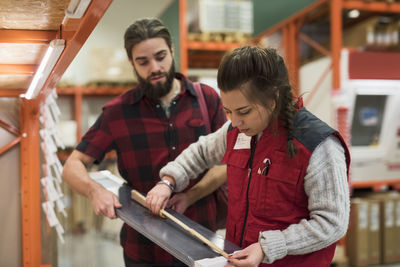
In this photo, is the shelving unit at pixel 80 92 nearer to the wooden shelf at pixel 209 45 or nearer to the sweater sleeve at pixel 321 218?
the wooden shelf at pixel 209 45

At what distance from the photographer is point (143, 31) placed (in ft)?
5.72

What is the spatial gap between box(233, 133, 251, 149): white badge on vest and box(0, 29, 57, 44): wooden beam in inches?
28.0

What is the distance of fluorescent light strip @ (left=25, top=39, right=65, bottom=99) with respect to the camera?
3.62 ft

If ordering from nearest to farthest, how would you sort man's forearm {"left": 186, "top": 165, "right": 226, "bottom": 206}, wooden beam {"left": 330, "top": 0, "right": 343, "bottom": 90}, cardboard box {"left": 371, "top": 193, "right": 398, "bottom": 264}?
man's forearm {"left": 186, "top": 165, "right": 226, "bottom": 206} → wooden beam {"left": 330, "top": 0, "right": 343, "bottom": 90} → cardboard box {"left": 371, "top": 193, "right": 398, "bottom": 264}

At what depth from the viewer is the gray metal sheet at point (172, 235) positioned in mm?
1192

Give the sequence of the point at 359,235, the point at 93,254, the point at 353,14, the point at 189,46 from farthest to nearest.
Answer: the point at 189,46
the point at 353,14
the point at 359,235
the point at 93,254

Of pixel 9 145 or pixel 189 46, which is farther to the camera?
pixel 189 46

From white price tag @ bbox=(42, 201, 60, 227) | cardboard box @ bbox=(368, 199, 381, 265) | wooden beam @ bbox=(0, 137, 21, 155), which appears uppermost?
wooden beam @ bbox=(0, 137, 21, 155)

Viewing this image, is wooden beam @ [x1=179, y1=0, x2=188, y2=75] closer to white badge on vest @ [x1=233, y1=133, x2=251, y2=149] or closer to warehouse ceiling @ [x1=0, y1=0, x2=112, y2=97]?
warehouse ceiling @ [x1=0, y1=0, x2=112, y2=97]

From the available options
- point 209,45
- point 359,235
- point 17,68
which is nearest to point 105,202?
point 17,68

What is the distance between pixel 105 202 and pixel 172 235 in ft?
1.29

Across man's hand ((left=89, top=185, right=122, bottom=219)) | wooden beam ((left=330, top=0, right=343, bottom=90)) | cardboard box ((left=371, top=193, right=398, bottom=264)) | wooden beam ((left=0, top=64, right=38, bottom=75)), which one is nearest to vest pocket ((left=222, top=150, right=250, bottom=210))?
man's hand ((left=89, top=185, right=122, bottom=219))

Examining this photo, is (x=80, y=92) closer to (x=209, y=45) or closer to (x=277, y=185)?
(x=209, y=45)

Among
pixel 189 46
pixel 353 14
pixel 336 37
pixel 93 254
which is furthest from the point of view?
pixel 189 46
